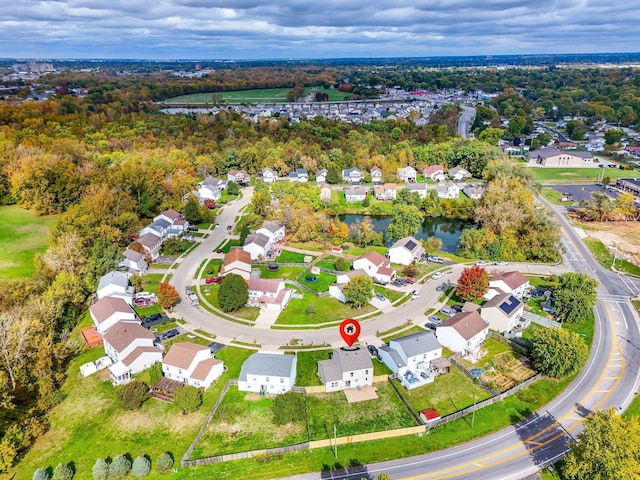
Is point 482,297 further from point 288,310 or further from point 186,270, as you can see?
point 186,270

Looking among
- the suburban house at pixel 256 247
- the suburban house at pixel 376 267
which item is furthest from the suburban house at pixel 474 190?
the suburban house at pixel 256 247

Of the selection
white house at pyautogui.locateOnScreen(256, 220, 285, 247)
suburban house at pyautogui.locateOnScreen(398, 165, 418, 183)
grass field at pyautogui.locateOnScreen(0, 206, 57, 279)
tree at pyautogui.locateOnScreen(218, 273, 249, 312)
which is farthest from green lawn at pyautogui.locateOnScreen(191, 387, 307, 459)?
suburban house at pyautogui.locateOnScreen(398, 165, 418, 183)

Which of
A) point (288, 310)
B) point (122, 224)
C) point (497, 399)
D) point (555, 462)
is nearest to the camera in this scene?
point (555, 462)

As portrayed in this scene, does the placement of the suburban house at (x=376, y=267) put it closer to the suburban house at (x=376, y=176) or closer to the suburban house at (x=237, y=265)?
the suburban house at (x=237, y=265)

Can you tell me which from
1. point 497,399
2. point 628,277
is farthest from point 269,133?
point 497,399

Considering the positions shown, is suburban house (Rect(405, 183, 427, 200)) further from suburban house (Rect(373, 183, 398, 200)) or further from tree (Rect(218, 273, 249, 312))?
tree (Rect(218, 273, 249, 312))

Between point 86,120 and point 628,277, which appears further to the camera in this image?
point 86,120
